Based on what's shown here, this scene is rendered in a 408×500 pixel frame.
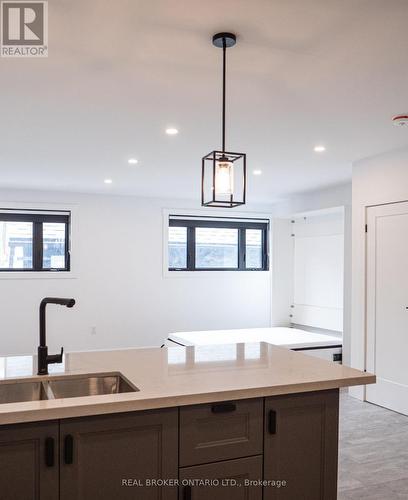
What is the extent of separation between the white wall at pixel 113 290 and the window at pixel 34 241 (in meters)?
0.20

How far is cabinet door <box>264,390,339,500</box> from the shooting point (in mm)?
1942

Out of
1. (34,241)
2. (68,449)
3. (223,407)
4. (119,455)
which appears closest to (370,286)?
(223,407)

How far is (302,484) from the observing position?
2.01m

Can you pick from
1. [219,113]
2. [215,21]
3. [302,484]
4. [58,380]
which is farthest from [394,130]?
[58,380]

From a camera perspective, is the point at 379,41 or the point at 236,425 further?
the point at 379,41

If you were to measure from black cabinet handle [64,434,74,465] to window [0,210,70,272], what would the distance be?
5.66m

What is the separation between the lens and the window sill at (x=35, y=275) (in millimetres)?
6707

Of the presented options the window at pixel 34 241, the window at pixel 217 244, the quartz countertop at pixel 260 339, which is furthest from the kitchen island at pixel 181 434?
the window at pixel 217 244

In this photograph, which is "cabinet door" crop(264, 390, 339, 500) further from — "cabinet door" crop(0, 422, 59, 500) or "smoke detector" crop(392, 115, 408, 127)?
"smoke detector" crop(392, 115, 408, 127)

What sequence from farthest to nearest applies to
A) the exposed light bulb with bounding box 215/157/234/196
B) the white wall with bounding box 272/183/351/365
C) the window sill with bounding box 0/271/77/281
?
the white wall with bounding box 272/183/351/365 → the window sill with bounding box 0/271/77/281 → the exposed light bulb with bounding box 215/157/234/196

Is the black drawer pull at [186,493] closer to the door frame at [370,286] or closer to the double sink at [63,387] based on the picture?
the double sink at [63,387]

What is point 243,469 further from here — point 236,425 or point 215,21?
point 215,21

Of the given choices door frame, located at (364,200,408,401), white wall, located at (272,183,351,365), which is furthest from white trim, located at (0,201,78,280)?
door frame, located at (364,200,408,401)

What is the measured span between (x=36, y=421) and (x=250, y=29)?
6.20 ft
